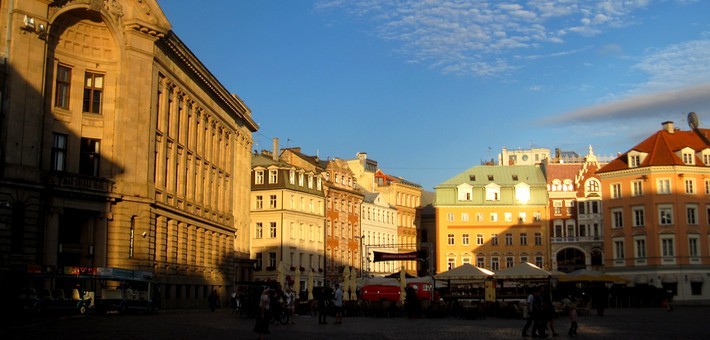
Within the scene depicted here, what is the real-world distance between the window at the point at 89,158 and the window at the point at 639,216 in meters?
59.8

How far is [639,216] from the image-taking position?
286ft

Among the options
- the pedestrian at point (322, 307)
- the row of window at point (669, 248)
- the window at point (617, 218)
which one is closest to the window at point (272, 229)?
the window at point (617, 218)

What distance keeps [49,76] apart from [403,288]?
2519cm

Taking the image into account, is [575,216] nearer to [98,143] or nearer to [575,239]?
[575,239]

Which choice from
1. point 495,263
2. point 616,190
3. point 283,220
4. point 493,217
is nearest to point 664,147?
point 616,190

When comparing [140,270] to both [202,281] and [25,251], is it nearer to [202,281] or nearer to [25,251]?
[25,251]

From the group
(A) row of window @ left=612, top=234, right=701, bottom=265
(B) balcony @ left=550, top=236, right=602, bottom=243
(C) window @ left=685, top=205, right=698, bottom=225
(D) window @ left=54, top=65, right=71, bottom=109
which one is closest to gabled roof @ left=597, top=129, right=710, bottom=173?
(C) window @ left=685, top=205, right=698, bottom=225

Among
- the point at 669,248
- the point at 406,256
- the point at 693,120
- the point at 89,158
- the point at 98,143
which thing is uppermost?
the point at 693,120

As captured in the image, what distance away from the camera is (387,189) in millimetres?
124125

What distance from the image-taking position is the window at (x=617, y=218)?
89.0m

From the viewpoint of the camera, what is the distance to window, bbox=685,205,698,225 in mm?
85062

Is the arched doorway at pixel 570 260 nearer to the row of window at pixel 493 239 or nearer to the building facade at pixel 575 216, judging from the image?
the building facade at pixel 575 216

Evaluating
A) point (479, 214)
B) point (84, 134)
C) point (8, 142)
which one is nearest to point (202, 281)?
point (84, 134)

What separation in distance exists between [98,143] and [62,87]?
3.94 metres
